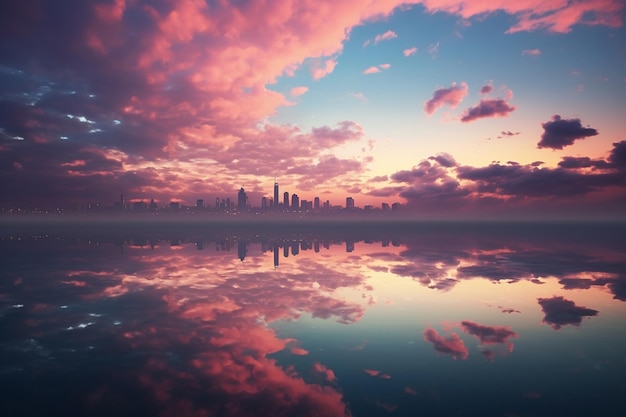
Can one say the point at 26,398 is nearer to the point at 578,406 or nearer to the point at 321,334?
the point at 321,334

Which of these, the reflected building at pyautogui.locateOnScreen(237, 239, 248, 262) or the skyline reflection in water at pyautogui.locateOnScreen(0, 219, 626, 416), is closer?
the skyline reflection in water at pyautogui.locateOnScreen(0, 219, 626, 416)

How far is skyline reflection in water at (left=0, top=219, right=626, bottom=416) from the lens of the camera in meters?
12.7

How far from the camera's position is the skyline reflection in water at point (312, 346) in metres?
12.7

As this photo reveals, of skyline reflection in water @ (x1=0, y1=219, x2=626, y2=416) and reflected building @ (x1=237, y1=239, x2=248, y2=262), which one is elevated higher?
reflected building @ (x1=237, y1=239, x2=248, y2=262)

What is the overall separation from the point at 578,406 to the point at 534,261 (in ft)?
143

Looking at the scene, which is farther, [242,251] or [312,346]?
[242,251]

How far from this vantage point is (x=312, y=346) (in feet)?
59.2

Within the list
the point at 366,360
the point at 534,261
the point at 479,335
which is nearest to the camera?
the point at 366,360

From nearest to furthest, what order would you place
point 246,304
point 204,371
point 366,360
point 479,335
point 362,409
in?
point 362,409
point 204,371
point 366,360
point 479,335
point 246,304

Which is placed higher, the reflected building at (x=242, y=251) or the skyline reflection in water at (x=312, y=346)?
the reflected building at (x=242, y=251)

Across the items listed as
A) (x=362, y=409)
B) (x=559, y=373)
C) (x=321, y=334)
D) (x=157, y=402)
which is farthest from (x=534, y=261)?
(x=157, y=402)

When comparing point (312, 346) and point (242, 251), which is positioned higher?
point (242, 251)

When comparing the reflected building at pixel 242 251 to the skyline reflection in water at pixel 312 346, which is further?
the reflected building at pixel 242 251

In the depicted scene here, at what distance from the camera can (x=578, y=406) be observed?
12.4 m
